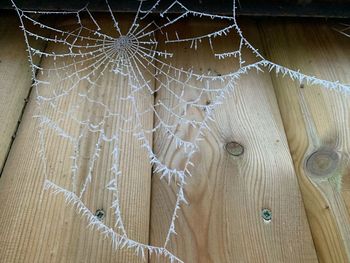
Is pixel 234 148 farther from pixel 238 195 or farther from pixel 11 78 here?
pixel 11 78

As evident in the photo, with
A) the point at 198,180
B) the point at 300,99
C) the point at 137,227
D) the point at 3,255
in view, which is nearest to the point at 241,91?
the point at 300,99

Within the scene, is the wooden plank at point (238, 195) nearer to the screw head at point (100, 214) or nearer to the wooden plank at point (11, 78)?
the screw head at point (100, 214)

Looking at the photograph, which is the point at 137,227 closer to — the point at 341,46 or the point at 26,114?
the point at 26,114

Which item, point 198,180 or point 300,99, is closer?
point 198,180

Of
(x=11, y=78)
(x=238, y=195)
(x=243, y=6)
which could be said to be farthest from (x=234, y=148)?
(x=11, y=78)

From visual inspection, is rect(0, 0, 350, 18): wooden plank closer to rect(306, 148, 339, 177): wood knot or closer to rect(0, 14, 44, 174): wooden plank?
rect(0, 14, 44, 174): wooden plank
